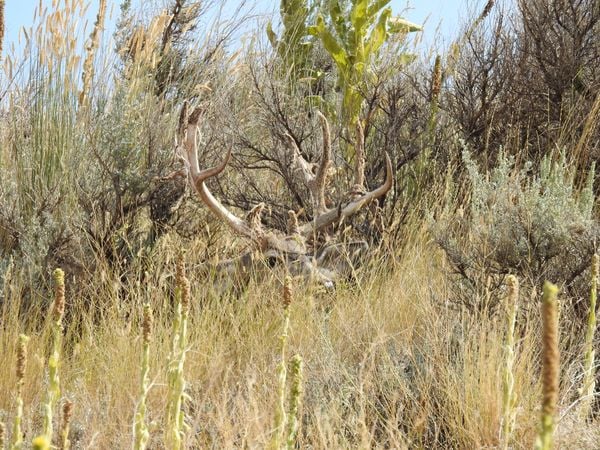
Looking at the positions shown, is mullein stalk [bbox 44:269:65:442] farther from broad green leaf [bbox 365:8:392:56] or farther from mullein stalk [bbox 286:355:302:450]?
broad green leaf [bbox 365:8:392:56]

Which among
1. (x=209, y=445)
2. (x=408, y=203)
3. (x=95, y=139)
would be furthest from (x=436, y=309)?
(x=95, y=139)

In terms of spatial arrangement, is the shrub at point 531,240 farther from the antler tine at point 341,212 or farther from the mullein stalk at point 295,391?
the mullein stalk at point 295,391

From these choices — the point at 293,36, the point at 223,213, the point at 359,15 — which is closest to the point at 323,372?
the point at 223,213

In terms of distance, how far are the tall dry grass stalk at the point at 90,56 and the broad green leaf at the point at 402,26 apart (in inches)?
101

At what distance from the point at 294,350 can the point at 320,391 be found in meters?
0.46

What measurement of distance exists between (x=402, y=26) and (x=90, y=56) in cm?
293

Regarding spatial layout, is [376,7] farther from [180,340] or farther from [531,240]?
[180,340]

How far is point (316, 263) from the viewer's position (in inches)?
167

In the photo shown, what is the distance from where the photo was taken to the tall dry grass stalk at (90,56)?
18.3 feet

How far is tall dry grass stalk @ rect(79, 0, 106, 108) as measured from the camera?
557 cm

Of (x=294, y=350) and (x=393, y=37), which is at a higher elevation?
(x=393, y=37)

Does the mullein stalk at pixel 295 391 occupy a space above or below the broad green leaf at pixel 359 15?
below

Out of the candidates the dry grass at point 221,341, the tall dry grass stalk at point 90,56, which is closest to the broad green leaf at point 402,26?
the dry grass at point 221,341

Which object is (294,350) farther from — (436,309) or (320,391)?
(436,309)
